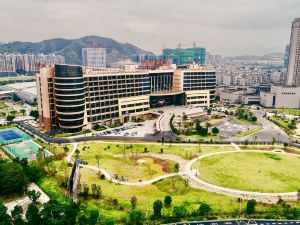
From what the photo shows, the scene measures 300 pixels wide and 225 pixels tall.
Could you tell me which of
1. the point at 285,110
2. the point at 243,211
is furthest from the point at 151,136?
the point at 285,110

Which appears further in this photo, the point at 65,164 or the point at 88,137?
the point at 88,137

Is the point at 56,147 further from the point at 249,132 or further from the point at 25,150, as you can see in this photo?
the point at 249,132

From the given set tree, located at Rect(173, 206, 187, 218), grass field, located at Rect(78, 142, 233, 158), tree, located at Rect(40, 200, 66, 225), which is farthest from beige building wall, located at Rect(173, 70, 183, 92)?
tree, located at Rect(40, 200, 66, 225)

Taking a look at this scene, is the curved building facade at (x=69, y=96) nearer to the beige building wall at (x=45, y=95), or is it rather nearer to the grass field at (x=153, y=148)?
the beige building wall at (x=45, y=95)

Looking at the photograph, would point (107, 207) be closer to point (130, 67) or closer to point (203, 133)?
point (203, 133)

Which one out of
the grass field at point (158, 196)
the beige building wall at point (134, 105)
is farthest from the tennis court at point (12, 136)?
the grass field at point (158, 196)

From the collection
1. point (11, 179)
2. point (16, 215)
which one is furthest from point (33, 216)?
point (11, 179)
